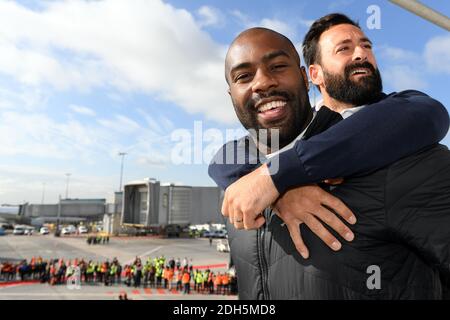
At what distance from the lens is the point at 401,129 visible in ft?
3.37

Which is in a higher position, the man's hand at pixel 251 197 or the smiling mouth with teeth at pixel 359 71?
the smiling mouth with teeth at pixel 359 71

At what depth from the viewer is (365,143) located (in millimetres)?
1023

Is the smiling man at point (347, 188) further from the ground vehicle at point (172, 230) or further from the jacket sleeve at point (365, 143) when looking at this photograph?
the ground vehicle at point (172, 230)

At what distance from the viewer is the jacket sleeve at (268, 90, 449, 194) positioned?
102cm

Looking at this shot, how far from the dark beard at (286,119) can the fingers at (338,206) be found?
1.33ft

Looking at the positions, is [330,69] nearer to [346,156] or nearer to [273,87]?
[273,87]

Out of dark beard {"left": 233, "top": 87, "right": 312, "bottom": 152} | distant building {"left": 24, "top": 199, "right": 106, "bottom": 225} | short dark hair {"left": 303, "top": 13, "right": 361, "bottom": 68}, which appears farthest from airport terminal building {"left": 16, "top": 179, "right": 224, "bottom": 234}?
dark beard {"left": 233, "top": 87, "right": 312, "bottom": 152}

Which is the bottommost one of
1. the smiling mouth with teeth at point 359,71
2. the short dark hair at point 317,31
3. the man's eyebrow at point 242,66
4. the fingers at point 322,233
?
the fingers at point 322,233

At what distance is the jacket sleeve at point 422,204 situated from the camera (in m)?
1.03

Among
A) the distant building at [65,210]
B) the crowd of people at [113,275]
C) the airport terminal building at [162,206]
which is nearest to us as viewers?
the crowd of people at [113,275]

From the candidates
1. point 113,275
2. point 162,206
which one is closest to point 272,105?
point 113,275

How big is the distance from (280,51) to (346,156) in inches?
24.9

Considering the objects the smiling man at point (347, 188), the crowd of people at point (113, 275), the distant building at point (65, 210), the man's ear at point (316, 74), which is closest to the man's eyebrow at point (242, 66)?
the smiling man at point (347, 188)

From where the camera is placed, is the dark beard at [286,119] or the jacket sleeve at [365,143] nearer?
the jacket sleeve at [365,143]
